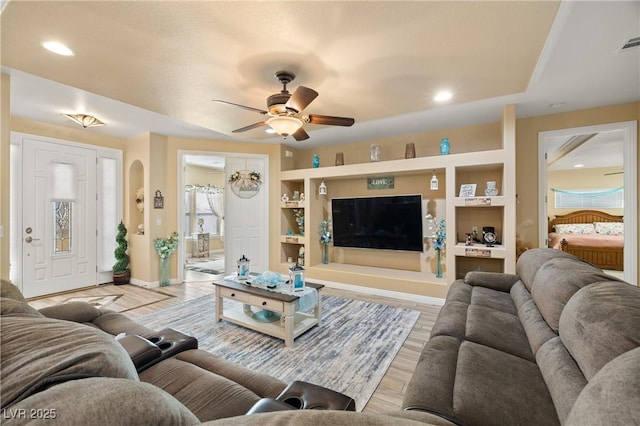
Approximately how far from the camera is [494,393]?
3.70ft

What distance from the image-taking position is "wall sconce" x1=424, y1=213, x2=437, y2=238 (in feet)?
14.0

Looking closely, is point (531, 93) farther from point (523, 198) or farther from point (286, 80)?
point (286, 80)

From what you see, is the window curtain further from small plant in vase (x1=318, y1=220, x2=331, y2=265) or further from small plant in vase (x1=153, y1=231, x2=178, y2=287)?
small plant in vase (x1=318, y1=220, x2=331, y2=265)

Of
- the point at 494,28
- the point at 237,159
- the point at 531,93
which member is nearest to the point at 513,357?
the point at 494,28

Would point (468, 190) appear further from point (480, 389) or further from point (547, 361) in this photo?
point (480, 389)

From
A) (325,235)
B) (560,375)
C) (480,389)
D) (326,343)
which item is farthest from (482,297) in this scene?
(325,235)

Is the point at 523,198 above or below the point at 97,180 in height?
below

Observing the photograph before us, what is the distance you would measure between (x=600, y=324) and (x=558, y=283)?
57 cm

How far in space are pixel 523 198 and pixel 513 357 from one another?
2.98 m

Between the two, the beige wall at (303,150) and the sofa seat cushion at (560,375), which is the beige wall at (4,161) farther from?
the sofa seat cushion at (560,375)

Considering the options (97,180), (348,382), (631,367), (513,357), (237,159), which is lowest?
(348,382)

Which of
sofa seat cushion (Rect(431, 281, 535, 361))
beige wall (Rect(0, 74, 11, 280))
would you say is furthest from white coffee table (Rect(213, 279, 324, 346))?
beige wall (Rect(0, 74, 11, 280))

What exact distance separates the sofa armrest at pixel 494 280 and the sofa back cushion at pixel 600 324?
55.0 inches

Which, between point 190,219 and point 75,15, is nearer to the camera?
point 75,15
